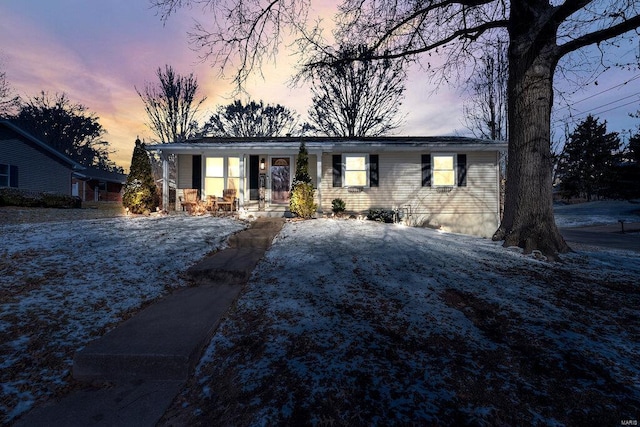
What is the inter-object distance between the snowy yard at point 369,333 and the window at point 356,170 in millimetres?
6998

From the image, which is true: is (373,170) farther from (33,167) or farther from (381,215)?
(33,167)

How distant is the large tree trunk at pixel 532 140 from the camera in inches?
214

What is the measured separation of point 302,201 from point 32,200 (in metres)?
14.0

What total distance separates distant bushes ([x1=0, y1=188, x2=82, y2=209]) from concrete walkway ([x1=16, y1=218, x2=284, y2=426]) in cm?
1580

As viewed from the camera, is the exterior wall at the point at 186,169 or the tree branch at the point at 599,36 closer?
the tree branch at the point at 599,36

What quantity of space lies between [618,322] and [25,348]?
18.6 ft

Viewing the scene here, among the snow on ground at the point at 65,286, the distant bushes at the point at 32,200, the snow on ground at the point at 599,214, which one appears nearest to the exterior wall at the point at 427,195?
the snow on ground at the point at 65,286

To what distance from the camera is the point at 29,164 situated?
1748 cm

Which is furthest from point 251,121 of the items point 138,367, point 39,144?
point 138,367

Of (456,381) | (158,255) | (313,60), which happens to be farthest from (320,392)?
(313,60)

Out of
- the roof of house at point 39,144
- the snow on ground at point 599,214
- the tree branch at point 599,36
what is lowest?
the snow on ground at point 599,214

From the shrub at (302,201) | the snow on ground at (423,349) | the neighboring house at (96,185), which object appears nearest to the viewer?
the snow on ground at (423,349)

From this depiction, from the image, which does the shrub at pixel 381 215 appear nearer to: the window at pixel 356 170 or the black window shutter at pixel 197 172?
the window at pixel 356 170

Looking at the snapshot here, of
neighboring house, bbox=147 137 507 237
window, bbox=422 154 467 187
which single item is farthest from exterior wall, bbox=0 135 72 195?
window, bbox=422 154 467 187
